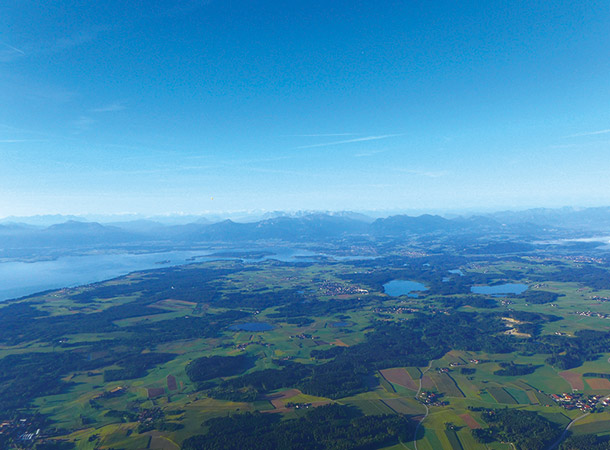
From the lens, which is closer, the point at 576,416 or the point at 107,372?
the point at 576,416

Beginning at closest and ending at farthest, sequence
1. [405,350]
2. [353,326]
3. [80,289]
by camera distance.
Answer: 1. [405,350]
2. [353,326]
3. [80,289]

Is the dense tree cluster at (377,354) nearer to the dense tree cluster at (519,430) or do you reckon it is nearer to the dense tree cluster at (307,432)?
the dense tree cluster at (307,432)

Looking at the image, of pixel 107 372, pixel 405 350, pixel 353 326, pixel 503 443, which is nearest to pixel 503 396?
pixel 503 443

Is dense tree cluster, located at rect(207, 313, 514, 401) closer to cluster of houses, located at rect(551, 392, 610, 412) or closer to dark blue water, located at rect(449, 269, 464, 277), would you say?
cluster of houses, located at rect(551, 392, 610, 412)

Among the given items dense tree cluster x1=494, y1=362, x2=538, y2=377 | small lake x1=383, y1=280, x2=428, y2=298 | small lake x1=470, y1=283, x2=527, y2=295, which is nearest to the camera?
dense tree cluster x1=494, y1=362, x2=538, y2=377

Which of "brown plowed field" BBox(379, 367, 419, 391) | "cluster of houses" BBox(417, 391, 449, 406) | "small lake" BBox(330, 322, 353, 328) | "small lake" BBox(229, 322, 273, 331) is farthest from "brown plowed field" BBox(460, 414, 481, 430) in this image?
"small lake" BBox(229, 322, 273, 331)

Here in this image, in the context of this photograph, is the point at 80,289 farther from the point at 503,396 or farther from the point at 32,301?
the point at 503,396
